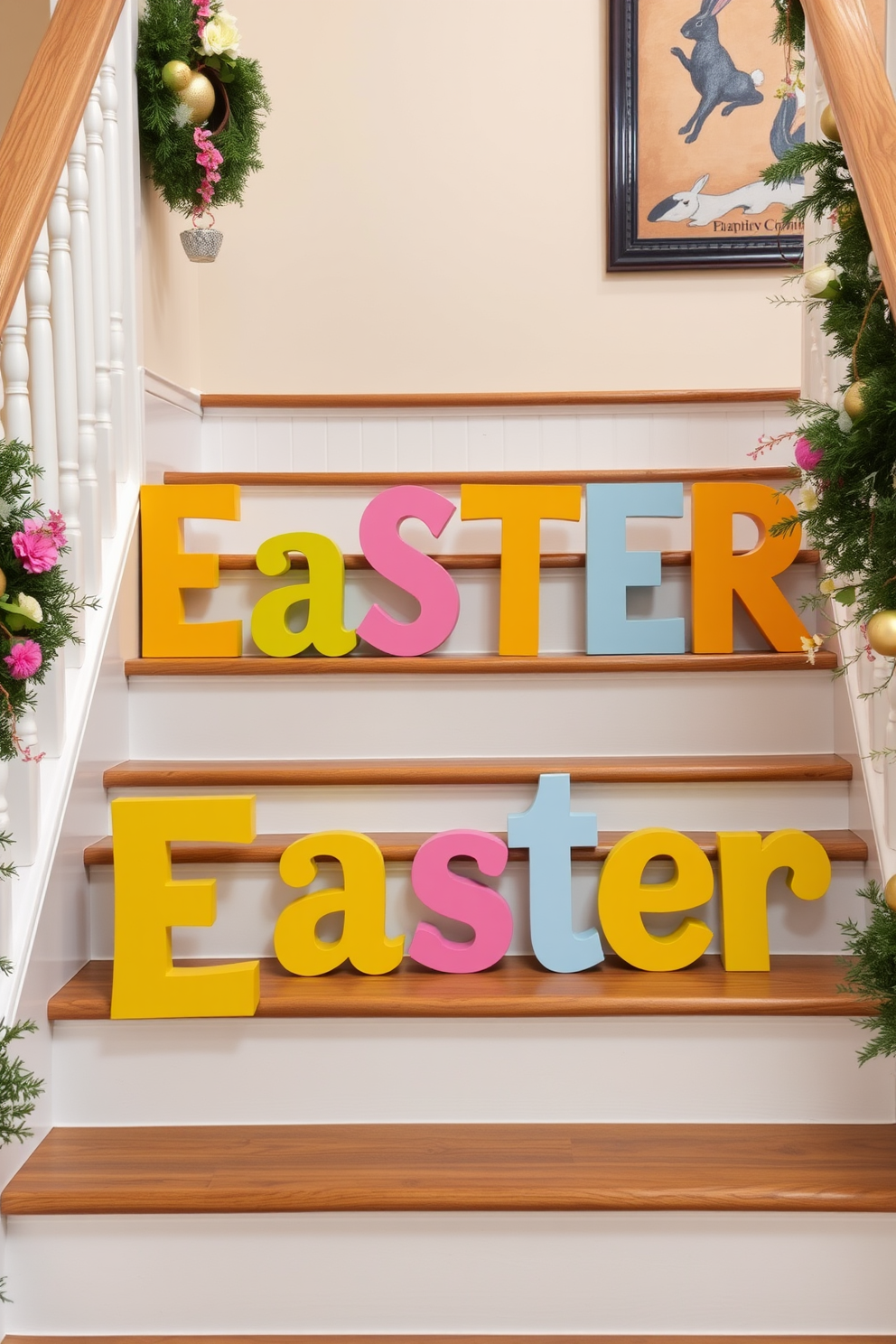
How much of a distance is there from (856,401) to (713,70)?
212 cm

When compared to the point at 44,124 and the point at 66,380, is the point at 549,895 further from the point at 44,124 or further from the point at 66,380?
the point at 44,124

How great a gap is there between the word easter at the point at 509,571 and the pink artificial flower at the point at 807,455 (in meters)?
0.52

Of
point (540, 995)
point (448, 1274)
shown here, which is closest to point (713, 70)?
point (540, 995)

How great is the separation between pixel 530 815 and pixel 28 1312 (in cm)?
89

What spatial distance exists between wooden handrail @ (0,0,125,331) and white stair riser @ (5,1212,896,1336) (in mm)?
1143

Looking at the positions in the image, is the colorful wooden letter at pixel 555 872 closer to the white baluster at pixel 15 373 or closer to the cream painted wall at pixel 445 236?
the white baluster at pixel 15 373

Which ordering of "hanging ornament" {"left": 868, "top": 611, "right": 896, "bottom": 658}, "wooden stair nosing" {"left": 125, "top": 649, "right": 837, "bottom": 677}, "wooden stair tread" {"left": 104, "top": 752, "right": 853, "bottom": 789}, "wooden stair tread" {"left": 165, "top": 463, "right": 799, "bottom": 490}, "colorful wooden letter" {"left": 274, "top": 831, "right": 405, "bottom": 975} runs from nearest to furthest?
"hanging ornament" {"left": 868, "top": 611, "right": 896, "bottom": 658} → "colorful wooden letter" {"left": 274, "top": 831, "right": 405, "bottom": 975} → "wooden stair tread" {"left": 104, "top": 752, "right": 853, "bottom": 789} → "wooden stair nosing" {"left": 125, "top": 649, "right": 837, "bottom": 677} → "wooden stair tread" {"left": 165, "top": 463, "right": 799, "bottom": 490}

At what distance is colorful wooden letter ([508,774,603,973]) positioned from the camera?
1.60 metres

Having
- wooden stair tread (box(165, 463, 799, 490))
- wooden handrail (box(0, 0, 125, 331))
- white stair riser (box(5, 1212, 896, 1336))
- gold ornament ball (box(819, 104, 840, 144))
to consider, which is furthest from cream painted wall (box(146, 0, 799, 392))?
white stair riser (box(5, 1212, 896, 1336))

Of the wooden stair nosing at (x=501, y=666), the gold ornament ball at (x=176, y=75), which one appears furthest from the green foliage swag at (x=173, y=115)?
the wooden stair nosing at (x=501, y=666)

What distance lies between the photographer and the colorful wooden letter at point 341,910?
1.58 meters

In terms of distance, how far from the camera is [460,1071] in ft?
5.00

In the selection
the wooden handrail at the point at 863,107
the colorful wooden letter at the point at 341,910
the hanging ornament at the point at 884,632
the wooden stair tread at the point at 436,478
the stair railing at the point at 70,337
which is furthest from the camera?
the wooden stair tread at the point at 436,478

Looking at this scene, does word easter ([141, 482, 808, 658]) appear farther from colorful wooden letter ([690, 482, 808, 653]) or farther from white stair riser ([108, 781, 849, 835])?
white stair riser ([108, 781, 849, 835])
